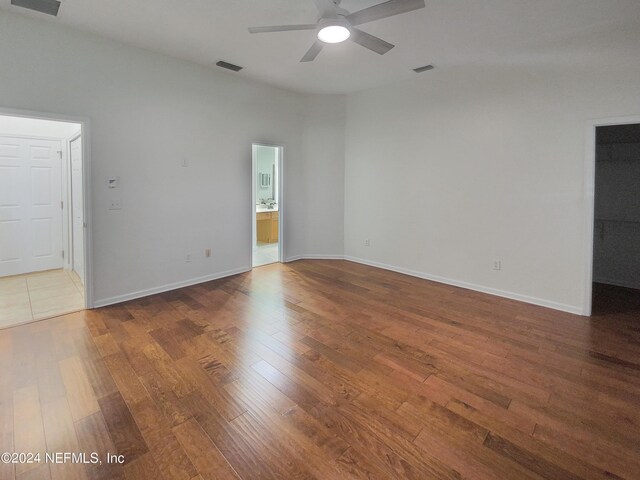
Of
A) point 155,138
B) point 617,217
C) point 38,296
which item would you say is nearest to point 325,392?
point 155,138

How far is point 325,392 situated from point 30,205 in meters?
5.33

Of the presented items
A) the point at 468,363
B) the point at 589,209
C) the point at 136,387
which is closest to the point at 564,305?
the point at 589,209

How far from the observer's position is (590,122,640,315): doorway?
447cm

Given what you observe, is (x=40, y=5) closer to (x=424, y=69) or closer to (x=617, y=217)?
(x=424, y=69)

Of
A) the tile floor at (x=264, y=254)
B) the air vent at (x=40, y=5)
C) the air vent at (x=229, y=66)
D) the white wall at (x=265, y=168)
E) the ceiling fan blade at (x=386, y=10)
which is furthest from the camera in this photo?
the white wall at (x=265, y=168)

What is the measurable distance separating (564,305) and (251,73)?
16.2 ft

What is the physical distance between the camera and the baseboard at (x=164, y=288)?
3.71 metres

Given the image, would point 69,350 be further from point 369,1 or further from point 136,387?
point 369,1

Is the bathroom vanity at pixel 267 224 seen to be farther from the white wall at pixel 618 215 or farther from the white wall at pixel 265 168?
the white wall at pixel 618 215

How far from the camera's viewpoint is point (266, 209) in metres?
8.02

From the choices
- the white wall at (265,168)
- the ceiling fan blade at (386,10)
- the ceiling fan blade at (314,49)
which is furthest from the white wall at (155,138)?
the white wall at (265,168)

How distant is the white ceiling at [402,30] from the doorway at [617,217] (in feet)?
5.22

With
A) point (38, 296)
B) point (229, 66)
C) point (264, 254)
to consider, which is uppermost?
point (229, 66)

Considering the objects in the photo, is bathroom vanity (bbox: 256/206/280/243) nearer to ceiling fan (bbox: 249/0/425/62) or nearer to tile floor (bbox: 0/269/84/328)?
tile floor (bbox: 0/269/84/328)
